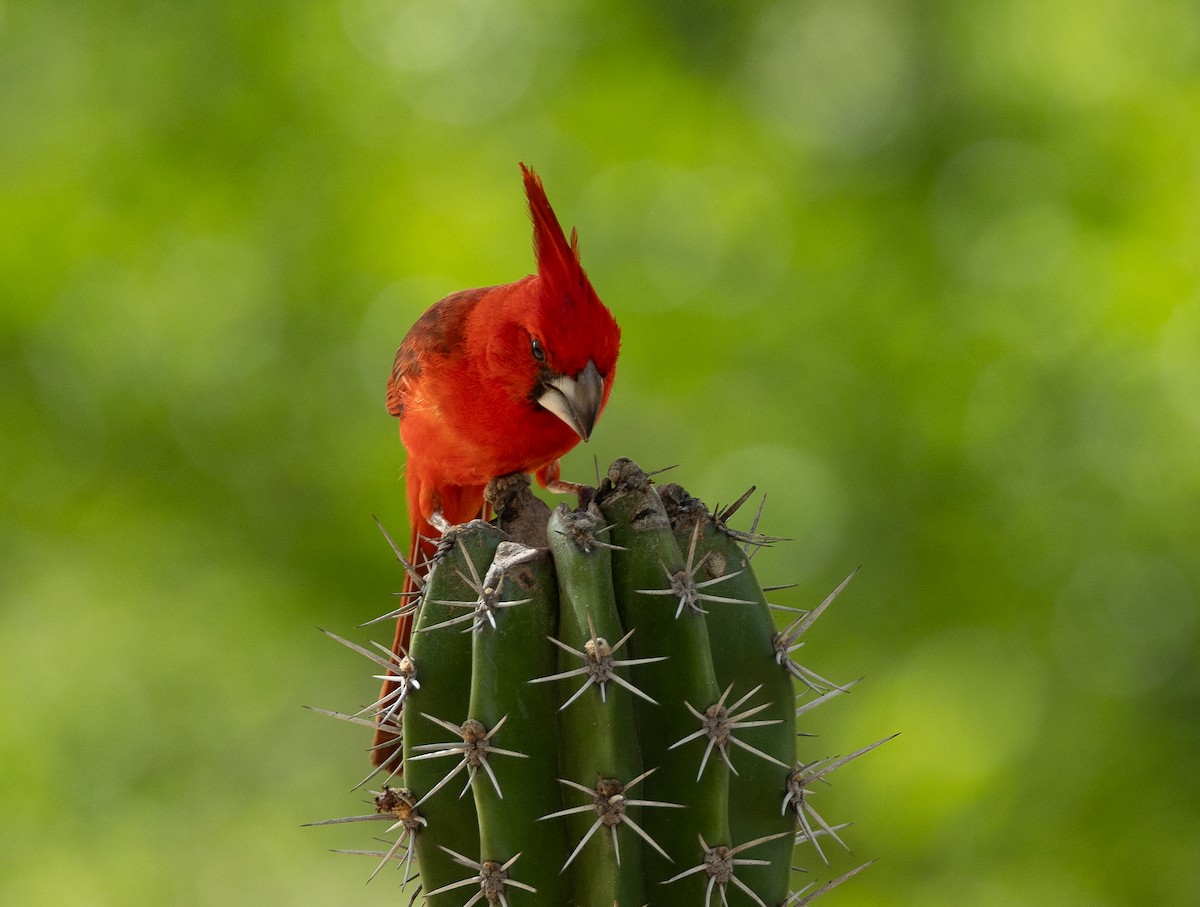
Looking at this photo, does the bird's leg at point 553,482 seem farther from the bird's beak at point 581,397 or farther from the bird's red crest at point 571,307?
the bird's red crest at point 571,307

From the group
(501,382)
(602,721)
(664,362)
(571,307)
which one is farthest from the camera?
(664,362)

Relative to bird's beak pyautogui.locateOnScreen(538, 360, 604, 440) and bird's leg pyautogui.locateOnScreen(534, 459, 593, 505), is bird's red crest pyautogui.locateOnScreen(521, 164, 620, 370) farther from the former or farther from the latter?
bird's leg pyautogui.locateOnScreen(534, 459, 593, 505)

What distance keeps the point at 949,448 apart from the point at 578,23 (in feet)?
8.78

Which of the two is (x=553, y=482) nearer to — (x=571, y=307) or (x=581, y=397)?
(x=581, y=397)

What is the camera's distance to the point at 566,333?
7.08ft

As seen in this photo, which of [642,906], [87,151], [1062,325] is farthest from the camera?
[87,151]

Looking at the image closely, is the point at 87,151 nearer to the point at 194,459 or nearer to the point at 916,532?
the point at 194,459

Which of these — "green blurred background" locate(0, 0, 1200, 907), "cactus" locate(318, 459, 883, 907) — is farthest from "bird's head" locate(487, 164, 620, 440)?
"green blurred background" locate(0, 0, 1200, 907)

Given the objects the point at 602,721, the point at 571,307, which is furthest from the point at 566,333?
the point at 602,721

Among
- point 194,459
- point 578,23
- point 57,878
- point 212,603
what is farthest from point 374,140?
point 57,878

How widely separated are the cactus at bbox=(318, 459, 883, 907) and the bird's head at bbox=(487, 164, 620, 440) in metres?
0.66

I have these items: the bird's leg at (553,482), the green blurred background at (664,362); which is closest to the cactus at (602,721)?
the bird's leg at (553,482)

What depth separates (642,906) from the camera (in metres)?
1.36

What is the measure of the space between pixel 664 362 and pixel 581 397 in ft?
11.1
